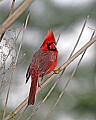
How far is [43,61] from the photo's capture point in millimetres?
1342

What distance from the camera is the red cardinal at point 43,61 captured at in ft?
4.24

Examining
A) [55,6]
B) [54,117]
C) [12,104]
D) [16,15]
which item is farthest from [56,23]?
[16,15]

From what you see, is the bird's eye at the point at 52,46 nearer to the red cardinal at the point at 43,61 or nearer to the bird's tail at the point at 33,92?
the red cardinal at the point at 43,61

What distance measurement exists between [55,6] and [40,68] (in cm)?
533

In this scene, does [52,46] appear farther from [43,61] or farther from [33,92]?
[33,92]

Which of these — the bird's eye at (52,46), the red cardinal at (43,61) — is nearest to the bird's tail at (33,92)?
the red cardinal at (43,61)

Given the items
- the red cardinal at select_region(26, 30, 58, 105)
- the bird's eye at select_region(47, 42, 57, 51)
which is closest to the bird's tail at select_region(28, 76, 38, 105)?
the red cardinal at select_region(26, 30, 58, 105)

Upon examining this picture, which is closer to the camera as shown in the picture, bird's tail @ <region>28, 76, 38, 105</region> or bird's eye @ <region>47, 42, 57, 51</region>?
bird's tail @ <region>28, 76, 38, 105</region>

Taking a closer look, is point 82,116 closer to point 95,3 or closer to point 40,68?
point 95,3

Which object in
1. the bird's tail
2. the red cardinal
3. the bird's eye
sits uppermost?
the bird's eye

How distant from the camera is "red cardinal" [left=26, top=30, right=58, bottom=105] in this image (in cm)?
129

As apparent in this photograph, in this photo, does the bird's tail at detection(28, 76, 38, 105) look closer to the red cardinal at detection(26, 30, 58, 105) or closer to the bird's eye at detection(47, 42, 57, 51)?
the red cardinal at detection(26, 30, 58, 105)

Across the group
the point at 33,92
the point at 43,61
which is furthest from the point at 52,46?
the point at 33,92

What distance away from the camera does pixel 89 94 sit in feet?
21.0
